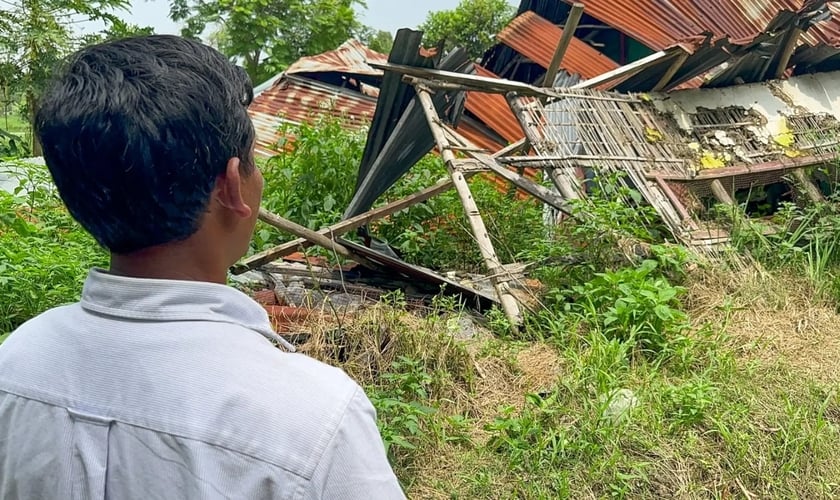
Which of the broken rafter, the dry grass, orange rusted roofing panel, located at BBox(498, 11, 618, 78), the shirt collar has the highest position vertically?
orange rusted roofing panel, located at BBox(498, 11, 618, 78)

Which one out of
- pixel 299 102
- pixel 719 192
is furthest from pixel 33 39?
pixel 719 192

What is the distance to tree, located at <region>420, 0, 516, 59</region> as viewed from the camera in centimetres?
1723

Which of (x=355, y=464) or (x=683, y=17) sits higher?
(x=683, y=17)

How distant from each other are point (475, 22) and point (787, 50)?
12493mm

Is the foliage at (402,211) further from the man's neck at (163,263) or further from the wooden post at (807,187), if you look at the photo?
the man's neck at (163,263)

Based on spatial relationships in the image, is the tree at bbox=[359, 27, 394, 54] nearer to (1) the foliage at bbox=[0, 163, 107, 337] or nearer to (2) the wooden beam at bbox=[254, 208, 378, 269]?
(2) the wooden beam at bbox=[254, 208, 378, 269]

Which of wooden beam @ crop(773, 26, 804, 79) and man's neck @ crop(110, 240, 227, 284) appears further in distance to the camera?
wooden beam @ crop(773, 26, 804, 79)

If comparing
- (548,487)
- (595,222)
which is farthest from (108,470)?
(595,222)

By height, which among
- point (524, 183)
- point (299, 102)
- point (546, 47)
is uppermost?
point (546, 47)

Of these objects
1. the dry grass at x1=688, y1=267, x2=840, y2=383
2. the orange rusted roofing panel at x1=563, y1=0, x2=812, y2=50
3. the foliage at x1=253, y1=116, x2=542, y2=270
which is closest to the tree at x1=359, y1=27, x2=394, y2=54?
the orange rusted roofing panel at x1=563, y1=0, x2=812, y2=50

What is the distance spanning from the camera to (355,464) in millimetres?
753

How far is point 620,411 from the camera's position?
9.28 feet

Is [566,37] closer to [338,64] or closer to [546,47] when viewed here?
[546,47]

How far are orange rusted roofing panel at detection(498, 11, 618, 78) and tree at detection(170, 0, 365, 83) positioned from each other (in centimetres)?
627
